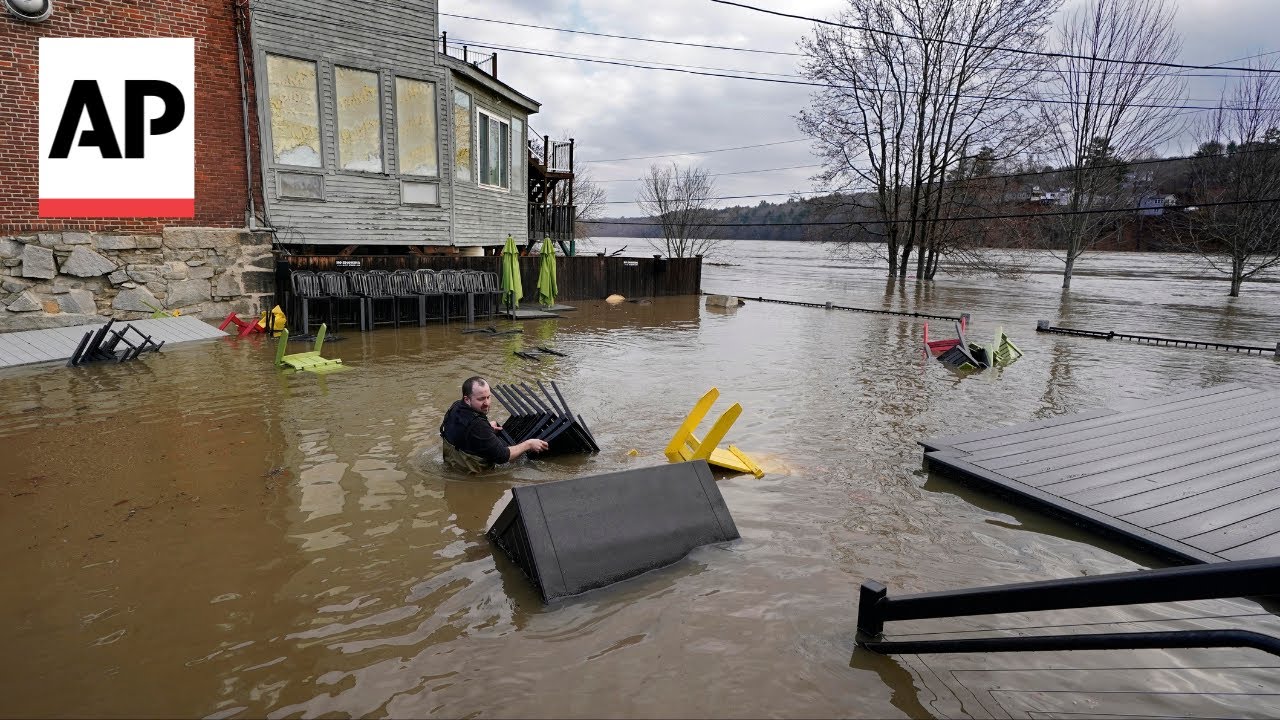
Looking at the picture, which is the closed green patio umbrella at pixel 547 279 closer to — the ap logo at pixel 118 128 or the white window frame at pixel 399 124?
the white window frame at pixel 399 124

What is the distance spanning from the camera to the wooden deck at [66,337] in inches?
425

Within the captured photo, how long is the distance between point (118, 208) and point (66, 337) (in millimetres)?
2769

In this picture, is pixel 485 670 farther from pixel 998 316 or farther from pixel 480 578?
pixel 998 316

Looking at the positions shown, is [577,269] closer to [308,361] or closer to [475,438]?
[308,361]

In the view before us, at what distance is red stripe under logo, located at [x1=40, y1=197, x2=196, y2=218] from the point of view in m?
12.5

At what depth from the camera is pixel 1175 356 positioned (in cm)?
1479

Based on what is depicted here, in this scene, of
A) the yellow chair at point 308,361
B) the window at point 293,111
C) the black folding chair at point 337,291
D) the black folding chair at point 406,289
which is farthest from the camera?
the black folding chair at point 406,289

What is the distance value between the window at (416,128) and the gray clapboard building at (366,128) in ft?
0.08

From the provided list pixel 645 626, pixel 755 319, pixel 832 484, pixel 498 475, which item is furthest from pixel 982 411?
pixel 755 319

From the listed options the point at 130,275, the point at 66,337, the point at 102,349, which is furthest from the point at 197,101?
the point at 102,349

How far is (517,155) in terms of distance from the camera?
21.9 metres

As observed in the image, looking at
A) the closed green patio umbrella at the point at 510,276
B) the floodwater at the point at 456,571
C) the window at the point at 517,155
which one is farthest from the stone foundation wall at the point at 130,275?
the window at the point at 517,155

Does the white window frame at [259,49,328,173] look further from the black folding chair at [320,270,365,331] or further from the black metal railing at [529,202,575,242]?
the black metal railing at [529,202,575,242]

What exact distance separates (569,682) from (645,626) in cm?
66
